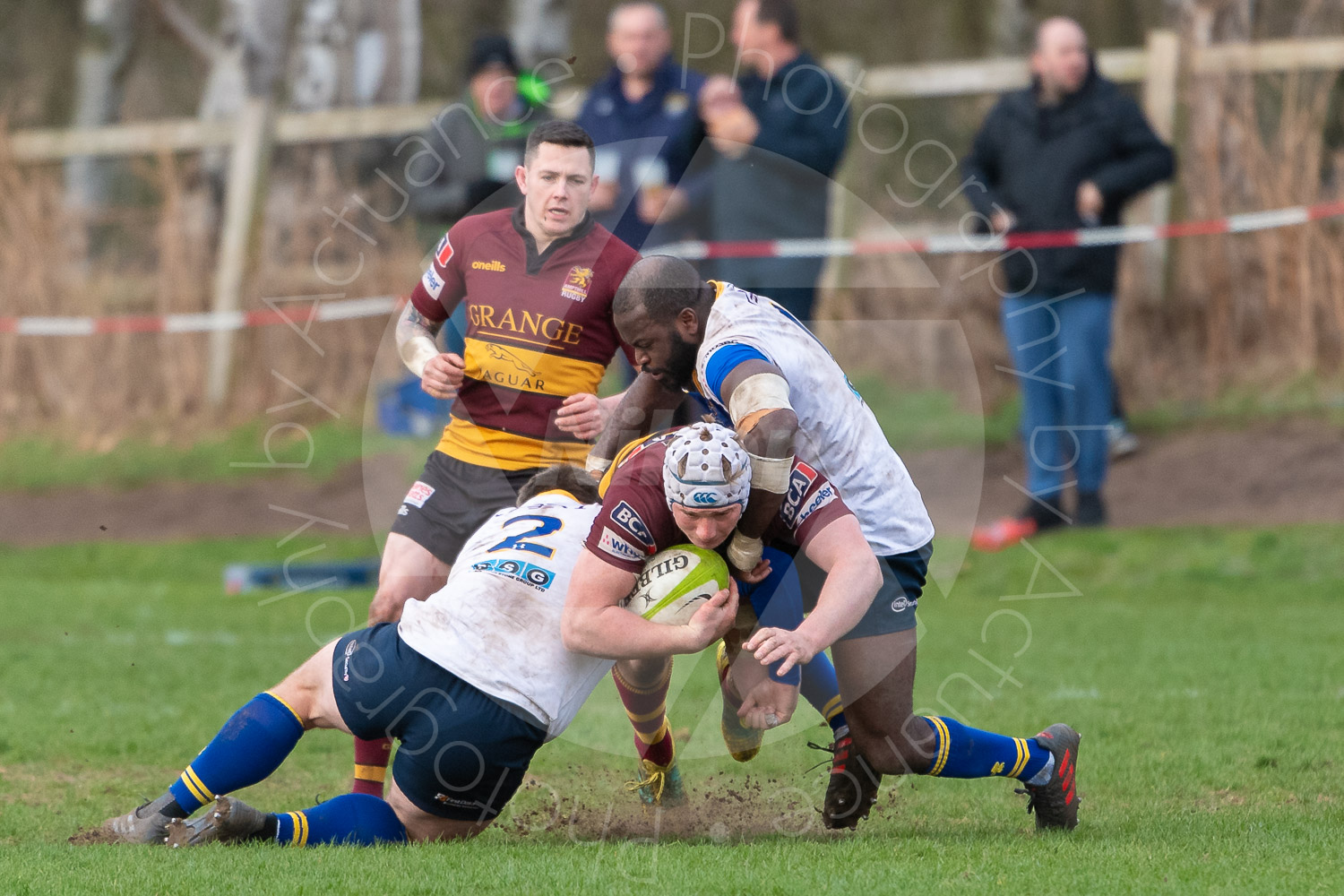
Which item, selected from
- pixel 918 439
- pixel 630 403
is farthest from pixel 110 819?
pixel 918 439

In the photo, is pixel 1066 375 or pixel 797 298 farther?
pixel 1066 375

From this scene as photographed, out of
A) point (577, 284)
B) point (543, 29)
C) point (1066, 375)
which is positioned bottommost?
point (1066, 375)

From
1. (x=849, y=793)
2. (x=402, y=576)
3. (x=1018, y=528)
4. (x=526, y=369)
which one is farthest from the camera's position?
(x=1018, y=528)

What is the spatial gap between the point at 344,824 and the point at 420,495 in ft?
6.11

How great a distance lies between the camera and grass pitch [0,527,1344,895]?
4.60 meters

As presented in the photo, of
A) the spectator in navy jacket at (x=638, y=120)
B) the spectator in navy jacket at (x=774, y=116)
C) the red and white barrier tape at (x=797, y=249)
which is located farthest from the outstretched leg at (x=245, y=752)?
the spectator in navy jacket at (x=774, y=116)

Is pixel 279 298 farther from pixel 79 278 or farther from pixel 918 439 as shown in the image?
pixel 918 439

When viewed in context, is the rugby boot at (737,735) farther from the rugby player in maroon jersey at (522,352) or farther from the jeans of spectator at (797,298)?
the jeans of spectator at (797,298)

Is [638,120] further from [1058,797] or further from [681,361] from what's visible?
[1058,797]

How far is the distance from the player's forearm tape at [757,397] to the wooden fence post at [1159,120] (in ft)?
31.1

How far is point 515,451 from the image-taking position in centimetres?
664

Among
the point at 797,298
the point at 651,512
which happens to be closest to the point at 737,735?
the point at 651,512

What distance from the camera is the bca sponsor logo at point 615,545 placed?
4824 millimetres

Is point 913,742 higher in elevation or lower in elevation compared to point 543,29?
lower
